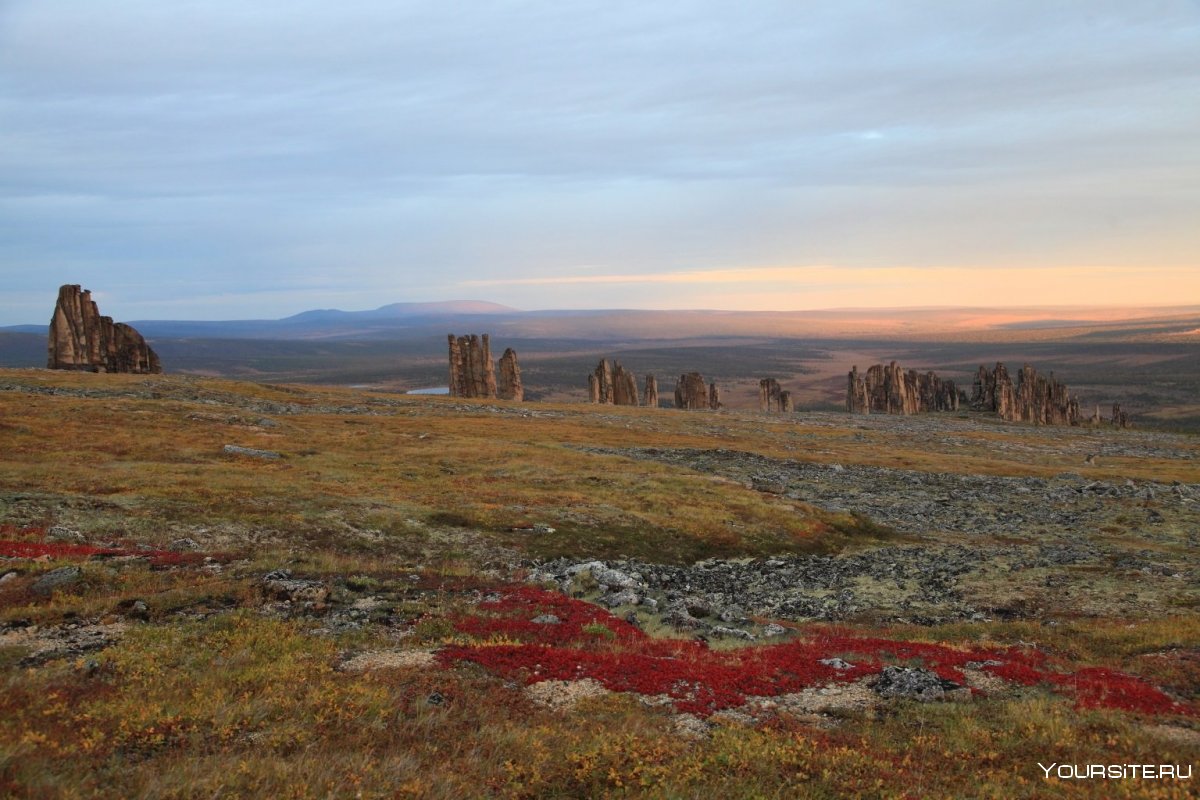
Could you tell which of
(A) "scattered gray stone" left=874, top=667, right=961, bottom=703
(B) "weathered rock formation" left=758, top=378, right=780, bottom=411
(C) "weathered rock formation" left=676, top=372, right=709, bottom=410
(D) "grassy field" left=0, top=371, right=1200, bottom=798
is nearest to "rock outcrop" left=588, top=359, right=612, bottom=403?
(C) "weathered rock formation" left=676, top=372, right=709, bottom=410

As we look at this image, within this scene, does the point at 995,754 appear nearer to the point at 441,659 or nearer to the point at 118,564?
the point at 441,659

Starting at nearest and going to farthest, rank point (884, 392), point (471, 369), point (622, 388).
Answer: point (471, 369), point (622, 388), point (884, 392)

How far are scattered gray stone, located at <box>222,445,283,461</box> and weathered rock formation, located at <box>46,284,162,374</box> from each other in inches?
2203

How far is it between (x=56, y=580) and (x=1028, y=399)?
143761 mm

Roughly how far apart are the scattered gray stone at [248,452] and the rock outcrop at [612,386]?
75054 millimetres

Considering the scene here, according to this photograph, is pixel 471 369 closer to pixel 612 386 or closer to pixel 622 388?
pixel 612 386

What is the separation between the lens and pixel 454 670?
1352 centimetres

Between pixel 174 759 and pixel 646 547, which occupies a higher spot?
pixel 174 759

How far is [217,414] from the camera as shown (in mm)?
57875

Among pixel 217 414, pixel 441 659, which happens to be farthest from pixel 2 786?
pixel 217 414

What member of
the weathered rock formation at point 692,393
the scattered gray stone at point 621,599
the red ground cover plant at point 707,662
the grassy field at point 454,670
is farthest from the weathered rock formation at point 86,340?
the red ground cover plant at point 707,662

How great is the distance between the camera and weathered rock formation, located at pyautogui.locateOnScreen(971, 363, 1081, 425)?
5098 inches

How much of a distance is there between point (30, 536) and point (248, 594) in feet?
33.9

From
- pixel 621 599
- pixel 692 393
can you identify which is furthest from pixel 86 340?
pixel 621 599
